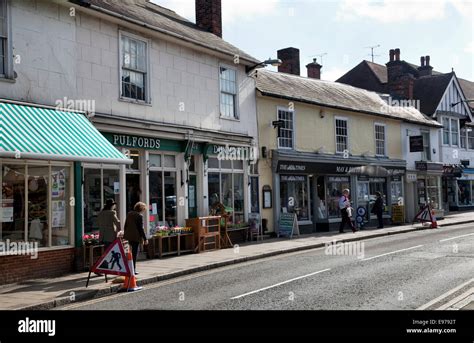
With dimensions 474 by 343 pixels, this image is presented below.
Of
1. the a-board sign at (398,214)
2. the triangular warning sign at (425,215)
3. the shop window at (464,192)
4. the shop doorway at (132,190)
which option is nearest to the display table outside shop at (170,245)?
the shop doorway at (132,190)

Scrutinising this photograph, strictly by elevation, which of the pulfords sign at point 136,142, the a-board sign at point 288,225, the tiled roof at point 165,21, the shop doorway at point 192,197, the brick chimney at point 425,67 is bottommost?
the a-board sign at point 288,225

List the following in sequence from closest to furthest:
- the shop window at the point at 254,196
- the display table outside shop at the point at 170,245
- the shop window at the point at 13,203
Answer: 1. the shop window at the point at 13,203
2. the display table outside shop at the point at 170,245
3. the shop window at the point at 254,196

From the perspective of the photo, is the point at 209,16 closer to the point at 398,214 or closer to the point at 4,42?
the point at 4,42

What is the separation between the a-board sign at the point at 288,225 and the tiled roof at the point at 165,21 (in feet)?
20.2

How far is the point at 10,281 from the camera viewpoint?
11.7m

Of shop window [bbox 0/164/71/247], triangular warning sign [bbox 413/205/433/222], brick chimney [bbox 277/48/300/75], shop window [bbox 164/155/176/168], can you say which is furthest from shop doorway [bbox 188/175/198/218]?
brick chimney [bbox 277/48/300/75]

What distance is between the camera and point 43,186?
42.0 ft

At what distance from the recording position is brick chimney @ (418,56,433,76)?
161 ft

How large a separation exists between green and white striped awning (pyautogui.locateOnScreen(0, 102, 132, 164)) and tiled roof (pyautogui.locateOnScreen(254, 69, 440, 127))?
961cm

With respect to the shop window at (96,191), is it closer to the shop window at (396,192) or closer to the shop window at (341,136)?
the shop window at (341,136)

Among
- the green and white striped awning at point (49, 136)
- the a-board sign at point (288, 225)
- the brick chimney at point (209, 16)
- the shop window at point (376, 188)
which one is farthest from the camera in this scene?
the shop window at point (376, 188)

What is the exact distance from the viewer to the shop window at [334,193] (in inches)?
972

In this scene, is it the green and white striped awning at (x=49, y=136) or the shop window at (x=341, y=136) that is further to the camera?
the shop window at (x=341, y=136)
